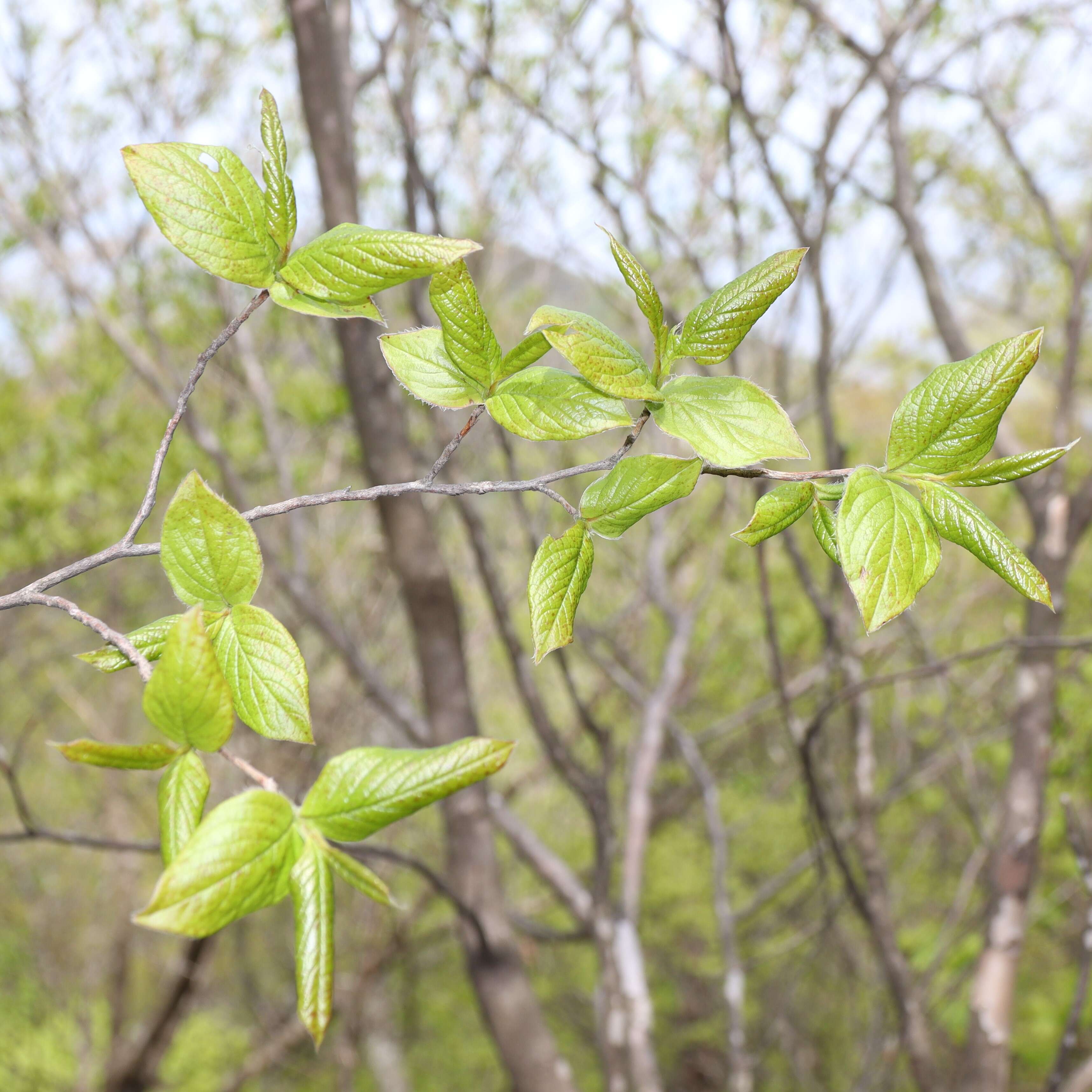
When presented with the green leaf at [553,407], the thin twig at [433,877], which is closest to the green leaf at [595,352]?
the green leaf at [553,407]

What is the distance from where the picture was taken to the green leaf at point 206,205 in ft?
0.86

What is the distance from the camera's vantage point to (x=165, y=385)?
163 centimetres

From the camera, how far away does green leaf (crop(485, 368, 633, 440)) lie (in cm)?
28

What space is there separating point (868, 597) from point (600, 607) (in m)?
2.47

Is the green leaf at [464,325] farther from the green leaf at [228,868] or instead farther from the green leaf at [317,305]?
the green leaf at [228,868]

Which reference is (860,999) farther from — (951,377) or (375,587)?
(951,377)

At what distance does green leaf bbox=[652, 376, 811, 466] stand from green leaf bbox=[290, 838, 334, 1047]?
0.18m

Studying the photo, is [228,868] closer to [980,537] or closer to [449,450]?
[449,450]

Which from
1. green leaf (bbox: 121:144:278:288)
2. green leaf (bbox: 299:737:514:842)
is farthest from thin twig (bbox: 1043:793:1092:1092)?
green leaf (bbox: 121:144:278:288)

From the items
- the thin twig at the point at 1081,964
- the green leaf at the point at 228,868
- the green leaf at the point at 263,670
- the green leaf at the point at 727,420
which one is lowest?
the thin twig at the point at 1081,964

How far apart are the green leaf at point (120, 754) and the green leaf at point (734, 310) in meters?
0.21

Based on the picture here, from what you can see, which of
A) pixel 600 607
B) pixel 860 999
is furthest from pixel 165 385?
pixel 860 999

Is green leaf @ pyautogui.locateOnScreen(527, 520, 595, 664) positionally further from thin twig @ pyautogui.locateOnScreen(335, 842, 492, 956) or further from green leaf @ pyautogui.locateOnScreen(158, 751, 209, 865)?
thin twig @ pyautogui.locateOnScreen(335, 842, 492, 956)

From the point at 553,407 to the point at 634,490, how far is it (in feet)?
0.13
